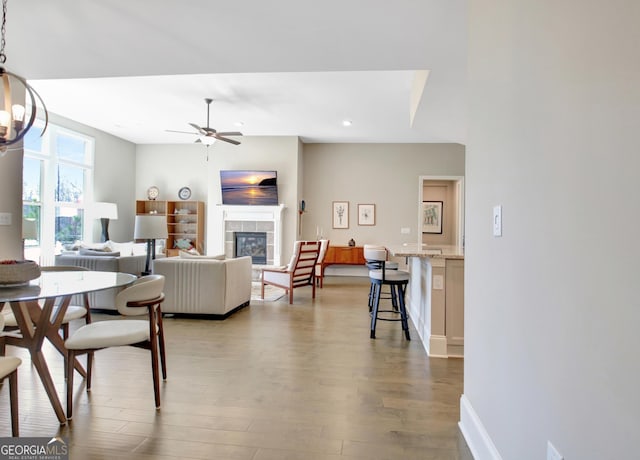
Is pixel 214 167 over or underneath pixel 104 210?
over

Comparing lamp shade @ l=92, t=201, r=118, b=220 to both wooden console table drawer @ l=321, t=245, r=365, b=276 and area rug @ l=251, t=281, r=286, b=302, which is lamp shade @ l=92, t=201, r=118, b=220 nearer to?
area rug @ l=251, t=281, r=286, b=302

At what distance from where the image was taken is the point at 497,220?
1.50m

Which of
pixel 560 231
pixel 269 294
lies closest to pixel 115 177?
pixel 269 294

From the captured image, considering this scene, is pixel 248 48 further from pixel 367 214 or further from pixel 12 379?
pixel 367 214

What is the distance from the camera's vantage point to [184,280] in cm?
420

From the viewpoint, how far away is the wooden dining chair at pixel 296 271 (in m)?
5.21

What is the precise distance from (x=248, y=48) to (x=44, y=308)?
2420 millimetres

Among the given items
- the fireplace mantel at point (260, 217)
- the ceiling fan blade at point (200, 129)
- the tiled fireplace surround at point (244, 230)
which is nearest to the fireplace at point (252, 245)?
the tiled fireplace surround at point (244, 230)

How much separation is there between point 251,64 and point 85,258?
10.3ft

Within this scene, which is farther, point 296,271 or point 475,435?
point 296,271

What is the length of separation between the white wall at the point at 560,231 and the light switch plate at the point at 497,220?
0.04 metres

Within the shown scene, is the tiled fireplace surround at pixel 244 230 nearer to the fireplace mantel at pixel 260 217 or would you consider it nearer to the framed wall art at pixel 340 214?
the fireplace mantel at pixel 260 217

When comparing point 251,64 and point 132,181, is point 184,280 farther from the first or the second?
point 132,181

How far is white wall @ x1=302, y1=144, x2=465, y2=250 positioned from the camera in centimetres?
799
